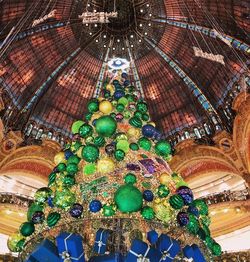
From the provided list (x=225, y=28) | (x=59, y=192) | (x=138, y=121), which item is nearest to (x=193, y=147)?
(x=225, y=28)

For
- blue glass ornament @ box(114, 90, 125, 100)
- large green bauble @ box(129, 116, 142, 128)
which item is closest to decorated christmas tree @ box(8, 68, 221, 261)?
large green bauble @ box(129, 116, 142, 128)

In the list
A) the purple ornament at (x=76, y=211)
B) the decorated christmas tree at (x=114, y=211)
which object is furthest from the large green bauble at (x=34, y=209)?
the purple ornament at (x=76, y=211)

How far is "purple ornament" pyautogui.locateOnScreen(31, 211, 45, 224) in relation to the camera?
15.4 ft

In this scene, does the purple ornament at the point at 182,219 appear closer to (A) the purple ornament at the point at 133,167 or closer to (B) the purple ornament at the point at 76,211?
(A) the purple ornament at the point at 133,167

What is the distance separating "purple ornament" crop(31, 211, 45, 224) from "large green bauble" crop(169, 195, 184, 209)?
2.18 m

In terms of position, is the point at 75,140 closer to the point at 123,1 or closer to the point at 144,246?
the point at 144,246

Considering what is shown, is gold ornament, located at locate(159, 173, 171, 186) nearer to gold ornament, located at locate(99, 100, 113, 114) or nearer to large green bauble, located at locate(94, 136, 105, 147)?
large green bauble, located at locate(94, 136, 105, 147)

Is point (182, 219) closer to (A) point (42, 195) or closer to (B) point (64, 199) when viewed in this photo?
(B) point (64, 199)

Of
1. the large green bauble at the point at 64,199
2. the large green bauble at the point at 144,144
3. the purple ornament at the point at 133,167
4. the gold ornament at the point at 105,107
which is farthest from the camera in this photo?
the gold ornament at the point at 105,107

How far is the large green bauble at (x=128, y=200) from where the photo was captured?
4046 mm

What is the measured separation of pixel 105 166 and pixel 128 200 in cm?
92

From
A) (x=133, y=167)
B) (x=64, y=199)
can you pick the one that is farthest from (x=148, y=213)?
(x=64, y=199)

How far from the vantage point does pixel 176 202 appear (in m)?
4.57

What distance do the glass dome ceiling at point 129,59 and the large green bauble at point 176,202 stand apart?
1374cm
